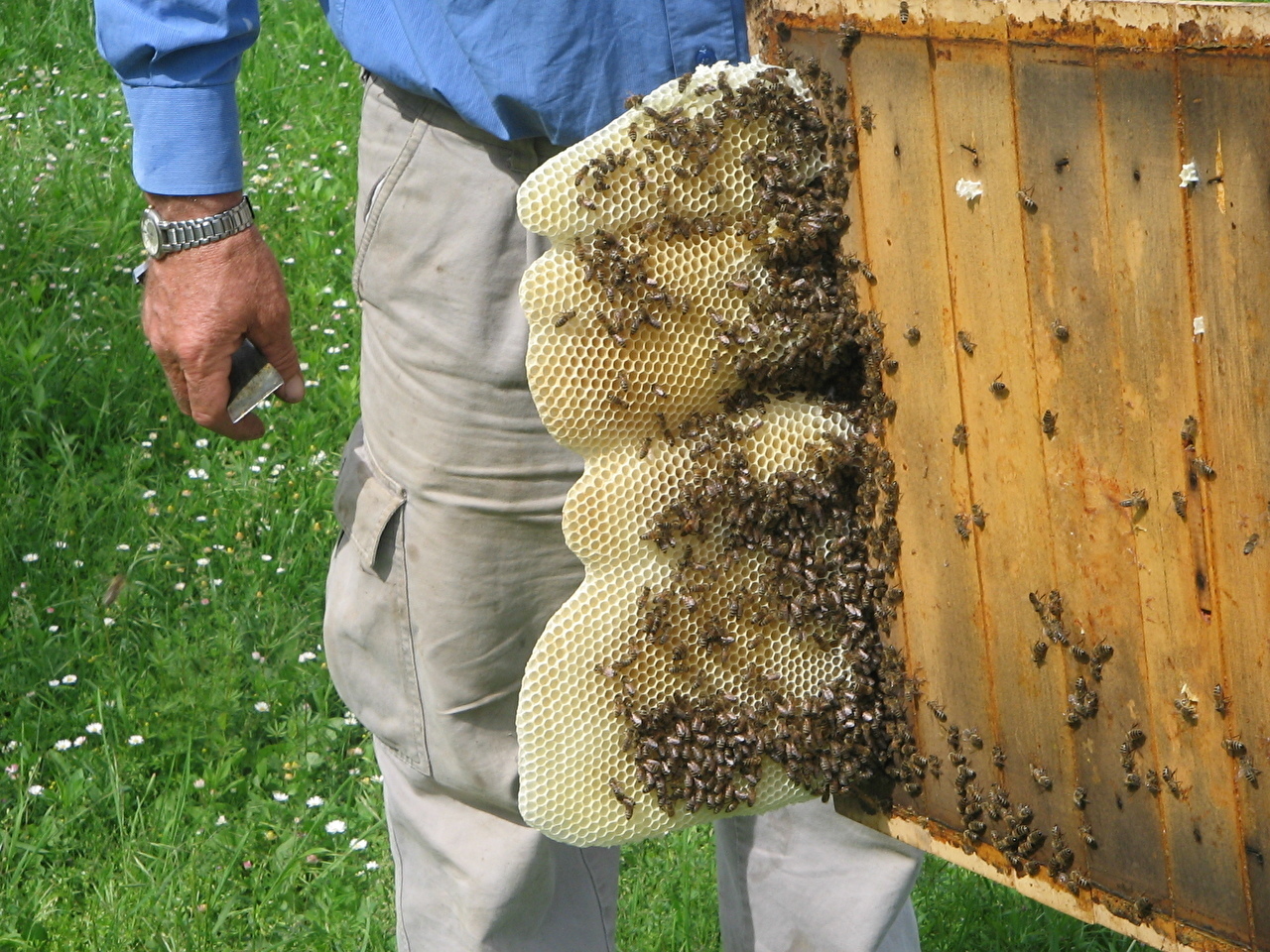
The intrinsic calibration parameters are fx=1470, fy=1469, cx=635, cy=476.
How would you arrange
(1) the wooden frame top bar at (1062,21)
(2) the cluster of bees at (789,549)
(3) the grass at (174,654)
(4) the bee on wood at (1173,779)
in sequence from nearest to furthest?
(1) the wooden frame top bar at (1062,21) < (4) the bee on wood at (1173,779) < (2) the cluster of bees at (789,549) < (3) the grass at (174,654)

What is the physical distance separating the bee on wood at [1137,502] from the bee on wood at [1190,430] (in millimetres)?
90

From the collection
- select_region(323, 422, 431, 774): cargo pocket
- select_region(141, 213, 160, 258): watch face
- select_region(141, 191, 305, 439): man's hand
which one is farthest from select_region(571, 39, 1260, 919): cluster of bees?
select_region(141, 213, 160, 258): watch face

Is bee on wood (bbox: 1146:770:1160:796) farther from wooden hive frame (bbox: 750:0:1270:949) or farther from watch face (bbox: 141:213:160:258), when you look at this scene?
watch face (bbox: 141:213:160:258)

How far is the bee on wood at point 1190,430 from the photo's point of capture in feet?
5.22

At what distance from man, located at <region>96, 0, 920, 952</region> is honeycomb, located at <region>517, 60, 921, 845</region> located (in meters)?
0.24

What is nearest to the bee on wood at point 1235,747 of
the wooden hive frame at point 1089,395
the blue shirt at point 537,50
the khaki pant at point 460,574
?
the wooden hive frame at point 1089,395

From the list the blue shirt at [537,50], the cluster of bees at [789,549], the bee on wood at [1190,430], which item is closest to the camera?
the bee on wood at [1190,430]

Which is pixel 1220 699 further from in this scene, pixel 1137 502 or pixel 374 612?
pixel 374 612

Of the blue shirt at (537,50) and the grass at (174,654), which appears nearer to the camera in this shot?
the blue shirt at (537,50)

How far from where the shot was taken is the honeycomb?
1838mm

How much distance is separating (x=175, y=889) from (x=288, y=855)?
0.84 ft

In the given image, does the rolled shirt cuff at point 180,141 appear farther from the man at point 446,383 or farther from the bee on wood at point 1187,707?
the bee on wood at point 1187,707

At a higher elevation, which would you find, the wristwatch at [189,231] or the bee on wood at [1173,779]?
the wristwatch at [189,231]

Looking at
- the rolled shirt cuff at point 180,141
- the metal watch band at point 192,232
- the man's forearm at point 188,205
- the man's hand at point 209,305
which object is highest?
the rolled shirt cuff at point 180,141
